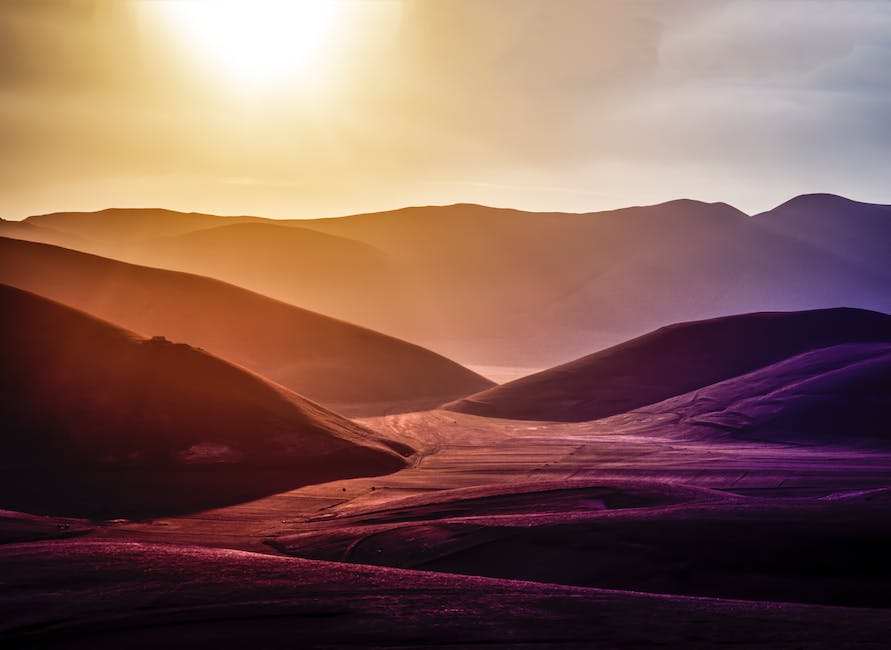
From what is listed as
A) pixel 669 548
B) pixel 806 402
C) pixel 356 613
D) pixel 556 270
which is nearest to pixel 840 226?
pixel 556 270

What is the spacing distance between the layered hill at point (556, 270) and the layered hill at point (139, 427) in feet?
278

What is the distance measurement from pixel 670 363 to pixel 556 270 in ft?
365

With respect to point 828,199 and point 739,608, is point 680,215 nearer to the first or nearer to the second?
point 828,199

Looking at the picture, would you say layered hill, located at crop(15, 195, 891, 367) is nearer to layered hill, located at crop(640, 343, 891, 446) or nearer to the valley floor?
layered hill, located at crop(640, 343, 891, 446)

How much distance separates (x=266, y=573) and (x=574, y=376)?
4300cm

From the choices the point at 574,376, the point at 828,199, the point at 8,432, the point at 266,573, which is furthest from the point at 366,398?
the point at 828,199

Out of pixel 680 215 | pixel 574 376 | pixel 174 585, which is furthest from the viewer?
pixel 680 215

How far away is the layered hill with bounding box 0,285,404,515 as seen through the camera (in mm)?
24344

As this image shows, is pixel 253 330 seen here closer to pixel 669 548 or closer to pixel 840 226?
pixel 669 548

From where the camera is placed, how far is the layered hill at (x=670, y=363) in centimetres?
5031

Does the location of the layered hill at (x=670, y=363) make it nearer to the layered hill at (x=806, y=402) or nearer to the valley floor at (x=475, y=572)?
the layered hill at (x=806, y=402)

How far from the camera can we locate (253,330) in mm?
64312

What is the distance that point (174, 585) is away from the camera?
1210cm

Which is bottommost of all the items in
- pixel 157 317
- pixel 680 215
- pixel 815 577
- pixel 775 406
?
pixel 815 577
